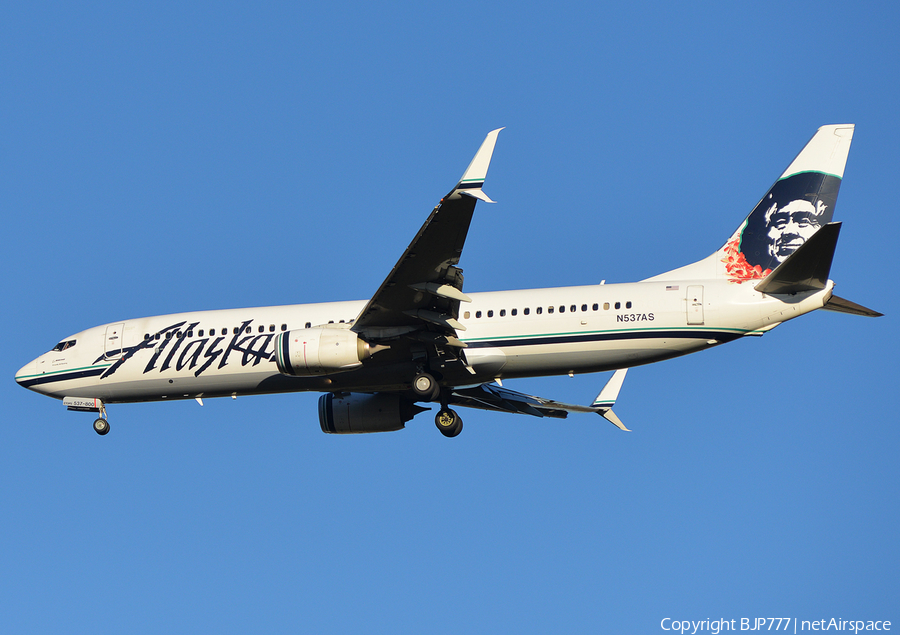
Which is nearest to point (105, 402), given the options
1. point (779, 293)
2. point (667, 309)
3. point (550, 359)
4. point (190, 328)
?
point (190, 328)

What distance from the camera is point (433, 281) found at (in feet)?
76.2

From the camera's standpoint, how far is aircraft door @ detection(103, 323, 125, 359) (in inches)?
1094

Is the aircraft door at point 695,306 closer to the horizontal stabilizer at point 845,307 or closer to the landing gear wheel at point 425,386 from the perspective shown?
the horizontal stabilizer at point 845,307

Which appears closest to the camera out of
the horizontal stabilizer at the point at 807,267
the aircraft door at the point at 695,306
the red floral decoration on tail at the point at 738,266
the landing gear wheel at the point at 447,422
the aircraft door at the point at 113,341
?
the horizontal stabilizer at the point at 807,267

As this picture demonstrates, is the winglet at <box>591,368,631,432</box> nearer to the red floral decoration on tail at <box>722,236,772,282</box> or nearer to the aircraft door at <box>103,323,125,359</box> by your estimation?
the red floral decoration on tail at <box>722,236,772,282</box>

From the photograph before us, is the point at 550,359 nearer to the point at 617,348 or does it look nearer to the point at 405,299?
the point at 617,348

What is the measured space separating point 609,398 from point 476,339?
6.24 meters

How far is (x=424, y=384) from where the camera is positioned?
25359mm

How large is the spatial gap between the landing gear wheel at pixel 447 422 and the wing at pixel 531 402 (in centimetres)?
223

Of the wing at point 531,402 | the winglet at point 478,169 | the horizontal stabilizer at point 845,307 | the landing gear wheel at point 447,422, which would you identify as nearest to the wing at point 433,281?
the winglet at point 478,169

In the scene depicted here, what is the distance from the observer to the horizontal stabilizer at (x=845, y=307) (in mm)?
24547

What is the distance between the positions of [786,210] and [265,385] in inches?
563

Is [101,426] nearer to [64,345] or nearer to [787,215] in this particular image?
[64,345]

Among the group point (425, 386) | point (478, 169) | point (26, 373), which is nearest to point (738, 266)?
point (425, 386)
